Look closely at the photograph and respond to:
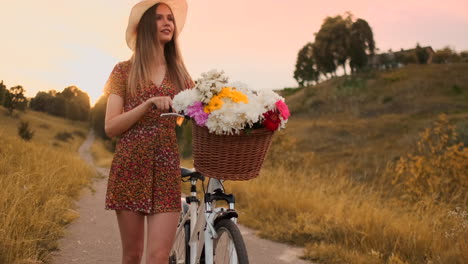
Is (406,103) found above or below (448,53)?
below

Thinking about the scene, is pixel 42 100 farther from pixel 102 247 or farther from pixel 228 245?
pixel 228 245

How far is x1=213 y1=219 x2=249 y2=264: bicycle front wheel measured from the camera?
252 centimetres

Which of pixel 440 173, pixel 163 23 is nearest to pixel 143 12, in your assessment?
pixel 163 23

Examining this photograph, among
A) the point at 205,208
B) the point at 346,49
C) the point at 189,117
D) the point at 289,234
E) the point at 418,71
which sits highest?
the point at 346,49

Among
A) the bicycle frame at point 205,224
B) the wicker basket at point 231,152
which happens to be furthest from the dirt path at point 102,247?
the wicker basket at point 231,152

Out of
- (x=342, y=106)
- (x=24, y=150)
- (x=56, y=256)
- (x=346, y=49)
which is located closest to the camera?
(x=56, y=256)

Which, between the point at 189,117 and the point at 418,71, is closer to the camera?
the point at 189,117

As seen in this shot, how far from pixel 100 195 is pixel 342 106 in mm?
44522

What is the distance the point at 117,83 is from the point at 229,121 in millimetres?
981

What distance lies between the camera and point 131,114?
2.75 metres

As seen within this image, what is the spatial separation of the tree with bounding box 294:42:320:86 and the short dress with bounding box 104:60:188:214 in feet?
229

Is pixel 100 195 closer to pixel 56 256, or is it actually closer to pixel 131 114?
pixel 56 256

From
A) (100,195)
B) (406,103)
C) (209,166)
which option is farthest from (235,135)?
(406,103)

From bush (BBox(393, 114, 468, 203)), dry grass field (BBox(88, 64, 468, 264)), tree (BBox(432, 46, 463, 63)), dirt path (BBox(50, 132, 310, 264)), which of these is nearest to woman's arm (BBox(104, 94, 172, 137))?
dirt path (BBox(50, 132, 310, 264))
